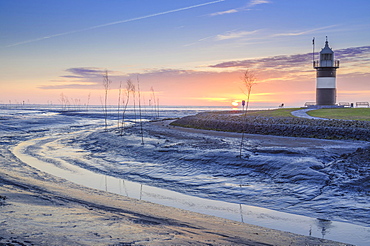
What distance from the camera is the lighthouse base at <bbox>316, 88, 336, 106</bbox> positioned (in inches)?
1992

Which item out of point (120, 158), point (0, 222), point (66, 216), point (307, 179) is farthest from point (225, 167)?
point (0, 222)

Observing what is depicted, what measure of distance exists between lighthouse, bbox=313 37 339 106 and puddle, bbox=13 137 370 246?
4463 cm

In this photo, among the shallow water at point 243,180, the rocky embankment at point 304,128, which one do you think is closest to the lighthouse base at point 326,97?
the rocky embankment at point 304,128

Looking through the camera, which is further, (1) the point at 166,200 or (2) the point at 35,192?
(1) the point at 166,200

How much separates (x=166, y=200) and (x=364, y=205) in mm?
5913

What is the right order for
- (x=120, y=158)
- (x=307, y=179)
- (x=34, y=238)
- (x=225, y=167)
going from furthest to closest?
1. (x=120, y=158)
2. (x=225, y=167)
3. (x=307, y=179)
4. (x=34, y=238)

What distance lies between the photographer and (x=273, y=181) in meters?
12.8

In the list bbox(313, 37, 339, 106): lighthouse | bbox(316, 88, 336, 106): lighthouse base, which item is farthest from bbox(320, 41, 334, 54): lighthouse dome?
bbox(316, 88, 336, 106): lighthouse base

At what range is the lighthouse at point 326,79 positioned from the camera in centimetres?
5072

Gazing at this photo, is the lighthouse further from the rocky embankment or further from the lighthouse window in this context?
the rocky embankment

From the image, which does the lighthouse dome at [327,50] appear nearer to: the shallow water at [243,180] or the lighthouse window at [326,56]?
the lighthouse window at [326,56]

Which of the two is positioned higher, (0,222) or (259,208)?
(0,222)

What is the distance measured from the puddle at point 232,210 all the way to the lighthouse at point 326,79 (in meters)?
44.6

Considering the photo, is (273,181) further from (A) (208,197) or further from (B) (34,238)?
(B) (34,238)
